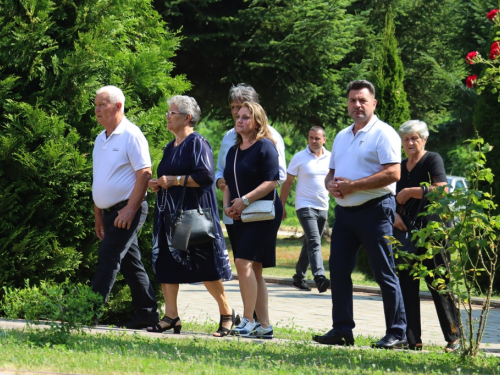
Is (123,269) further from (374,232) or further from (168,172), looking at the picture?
(374,232)

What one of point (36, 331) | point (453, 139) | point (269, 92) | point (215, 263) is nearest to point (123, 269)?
point (215, 263)

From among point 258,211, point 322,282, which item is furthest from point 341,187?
point 322,282

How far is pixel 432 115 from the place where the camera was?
2738 centimetres

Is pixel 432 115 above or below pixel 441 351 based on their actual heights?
above

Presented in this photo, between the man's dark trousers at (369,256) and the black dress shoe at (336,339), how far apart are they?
43 millimetres

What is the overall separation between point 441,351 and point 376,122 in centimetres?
200

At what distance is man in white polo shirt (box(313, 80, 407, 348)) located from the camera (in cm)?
712

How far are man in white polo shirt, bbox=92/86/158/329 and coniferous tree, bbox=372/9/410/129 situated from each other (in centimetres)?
863

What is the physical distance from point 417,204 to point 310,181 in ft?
16.5

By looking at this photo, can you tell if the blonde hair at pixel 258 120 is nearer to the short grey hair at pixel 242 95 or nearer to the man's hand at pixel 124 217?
the short grey hair at pixel 242 95

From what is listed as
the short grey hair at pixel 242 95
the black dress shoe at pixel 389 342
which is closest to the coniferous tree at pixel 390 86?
the short grey hair at pixel 242 95

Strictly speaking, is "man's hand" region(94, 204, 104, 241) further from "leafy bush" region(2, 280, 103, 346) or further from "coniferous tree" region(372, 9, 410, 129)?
"coniferous tree" region(372, 9, 410, 129)

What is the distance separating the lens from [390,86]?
1589 cm

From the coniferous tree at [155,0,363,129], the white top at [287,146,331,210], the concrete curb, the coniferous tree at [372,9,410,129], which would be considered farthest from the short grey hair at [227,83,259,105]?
the coniferous tree at [155,0,363,129]
